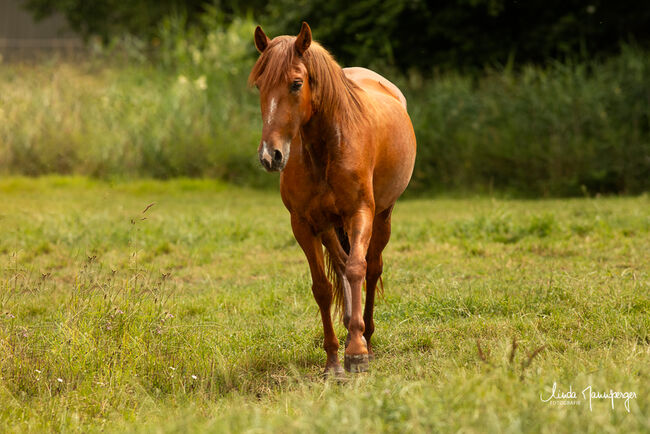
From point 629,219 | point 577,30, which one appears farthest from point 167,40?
point 629,219

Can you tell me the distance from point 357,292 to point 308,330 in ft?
4.46

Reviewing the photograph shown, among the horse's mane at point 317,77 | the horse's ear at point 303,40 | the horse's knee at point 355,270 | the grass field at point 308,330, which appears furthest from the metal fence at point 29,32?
the horse's knee at point 355,270

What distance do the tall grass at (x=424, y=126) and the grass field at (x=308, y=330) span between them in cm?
346

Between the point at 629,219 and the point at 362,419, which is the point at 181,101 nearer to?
the point at 629,219

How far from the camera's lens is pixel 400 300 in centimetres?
627

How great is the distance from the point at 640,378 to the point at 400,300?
2.80 metres

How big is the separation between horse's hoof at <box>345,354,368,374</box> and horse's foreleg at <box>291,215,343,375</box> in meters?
0.34

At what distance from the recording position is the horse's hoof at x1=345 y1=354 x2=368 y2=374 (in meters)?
4.27

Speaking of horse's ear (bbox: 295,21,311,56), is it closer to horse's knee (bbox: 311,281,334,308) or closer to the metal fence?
horse's knee (bbox: 311,281,334,308)

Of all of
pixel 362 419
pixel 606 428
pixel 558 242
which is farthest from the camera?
pixel 558 242

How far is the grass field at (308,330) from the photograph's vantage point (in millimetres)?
3271
